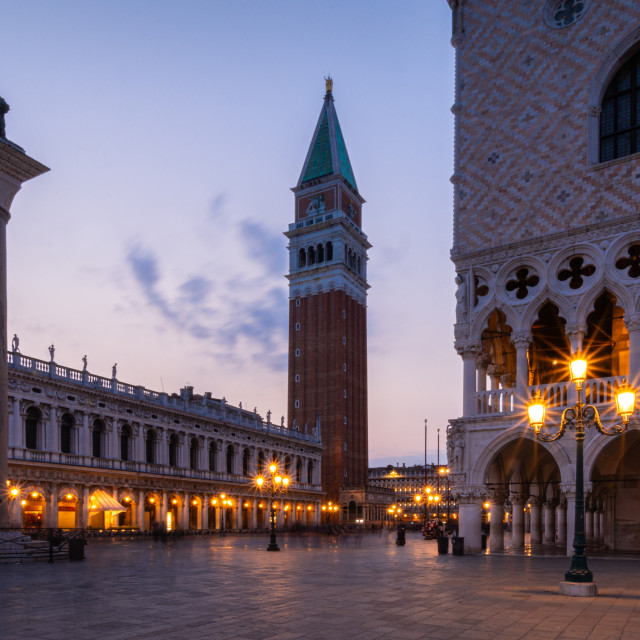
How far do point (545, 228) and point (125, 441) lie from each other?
3973cm

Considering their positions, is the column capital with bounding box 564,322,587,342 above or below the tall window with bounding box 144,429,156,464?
above

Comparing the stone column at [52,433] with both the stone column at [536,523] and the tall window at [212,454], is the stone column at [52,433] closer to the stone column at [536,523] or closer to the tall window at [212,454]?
the tall window at [212,454]

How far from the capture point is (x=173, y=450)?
200 feet

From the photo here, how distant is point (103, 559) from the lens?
2462 cm

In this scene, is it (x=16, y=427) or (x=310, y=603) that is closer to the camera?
(x=310, y=603)

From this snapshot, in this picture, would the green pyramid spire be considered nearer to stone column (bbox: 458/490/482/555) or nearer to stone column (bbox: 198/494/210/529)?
stone column (bbox: 198/494/210/529)

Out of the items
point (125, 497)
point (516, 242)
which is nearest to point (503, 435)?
point (516, 242)

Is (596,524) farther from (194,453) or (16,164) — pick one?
(194,453)

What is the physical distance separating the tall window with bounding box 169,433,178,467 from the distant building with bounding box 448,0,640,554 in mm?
37872

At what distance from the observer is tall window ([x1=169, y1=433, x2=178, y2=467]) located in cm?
Answer: 6050

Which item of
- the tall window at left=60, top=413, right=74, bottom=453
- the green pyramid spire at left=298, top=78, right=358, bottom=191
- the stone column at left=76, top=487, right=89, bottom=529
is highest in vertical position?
the green pyramid spire at left=298, top=78, right=358, bottom=191

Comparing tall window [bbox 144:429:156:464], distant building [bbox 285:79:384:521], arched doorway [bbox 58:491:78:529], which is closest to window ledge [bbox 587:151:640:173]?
arched doorway [bbox 58:491:78:529]

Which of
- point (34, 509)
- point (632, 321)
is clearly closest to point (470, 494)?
point (632, 321)

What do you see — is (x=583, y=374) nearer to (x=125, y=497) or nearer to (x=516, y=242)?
(x=516, y=242)
